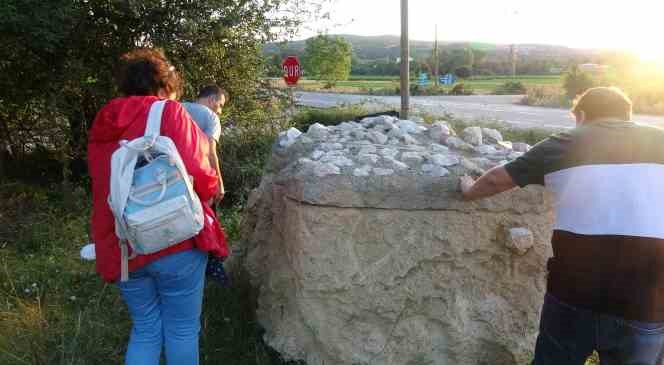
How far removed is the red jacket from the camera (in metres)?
2.42

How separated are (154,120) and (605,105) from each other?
6.13 feet

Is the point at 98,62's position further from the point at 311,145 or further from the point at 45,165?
the point at 311,145

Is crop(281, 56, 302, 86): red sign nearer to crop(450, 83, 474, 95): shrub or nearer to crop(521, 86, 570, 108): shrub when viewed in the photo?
crop(521, 86, 570, 108): shrub

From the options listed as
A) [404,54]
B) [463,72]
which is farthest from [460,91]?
[404,54]

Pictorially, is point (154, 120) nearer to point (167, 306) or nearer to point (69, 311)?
point (167, 306)

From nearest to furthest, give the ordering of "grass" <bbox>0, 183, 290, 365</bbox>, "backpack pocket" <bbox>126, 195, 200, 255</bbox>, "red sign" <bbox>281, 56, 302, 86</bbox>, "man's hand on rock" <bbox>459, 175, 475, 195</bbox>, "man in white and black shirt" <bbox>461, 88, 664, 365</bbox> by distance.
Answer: "man in white and black shirt" <bbox>461, 88, 664, 365</bbox>, "backpack pocket" <bbox>126, 195, 200, 255</bbox>, "man's hand on rock" <bbox>459, 175, 475, 195</bbox>, "grass" <bbox>0, 183, 290, 365</bbox>, "red sign" <bbox>281, 56, 302, 86</bbox>

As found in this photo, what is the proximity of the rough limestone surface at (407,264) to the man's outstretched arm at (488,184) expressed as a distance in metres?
0.13

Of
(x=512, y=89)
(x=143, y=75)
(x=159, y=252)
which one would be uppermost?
(x=143, y=75)

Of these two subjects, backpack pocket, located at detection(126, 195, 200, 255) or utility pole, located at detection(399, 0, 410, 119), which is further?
utility pole, located at detection(399, 0, 410, 119)

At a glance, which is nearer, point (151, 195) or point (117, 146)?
point (151, 195)

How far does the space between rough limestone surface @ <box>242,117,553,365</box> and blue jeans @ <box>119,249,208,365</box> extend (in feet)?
2.22

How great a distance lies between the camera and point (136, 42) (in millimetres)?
6836

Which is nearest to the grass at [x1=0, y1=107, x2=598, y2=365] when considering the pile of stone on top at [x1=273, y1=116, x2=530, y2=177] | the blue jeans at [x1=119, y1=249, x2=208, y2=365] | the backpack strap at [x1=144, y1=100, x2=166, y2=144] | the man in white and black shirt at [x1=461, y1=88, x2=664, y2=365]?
the blue jeans at [x1=119, y1=249, x2=208, y2=365]

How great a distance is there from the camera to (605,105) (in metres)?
2.38
